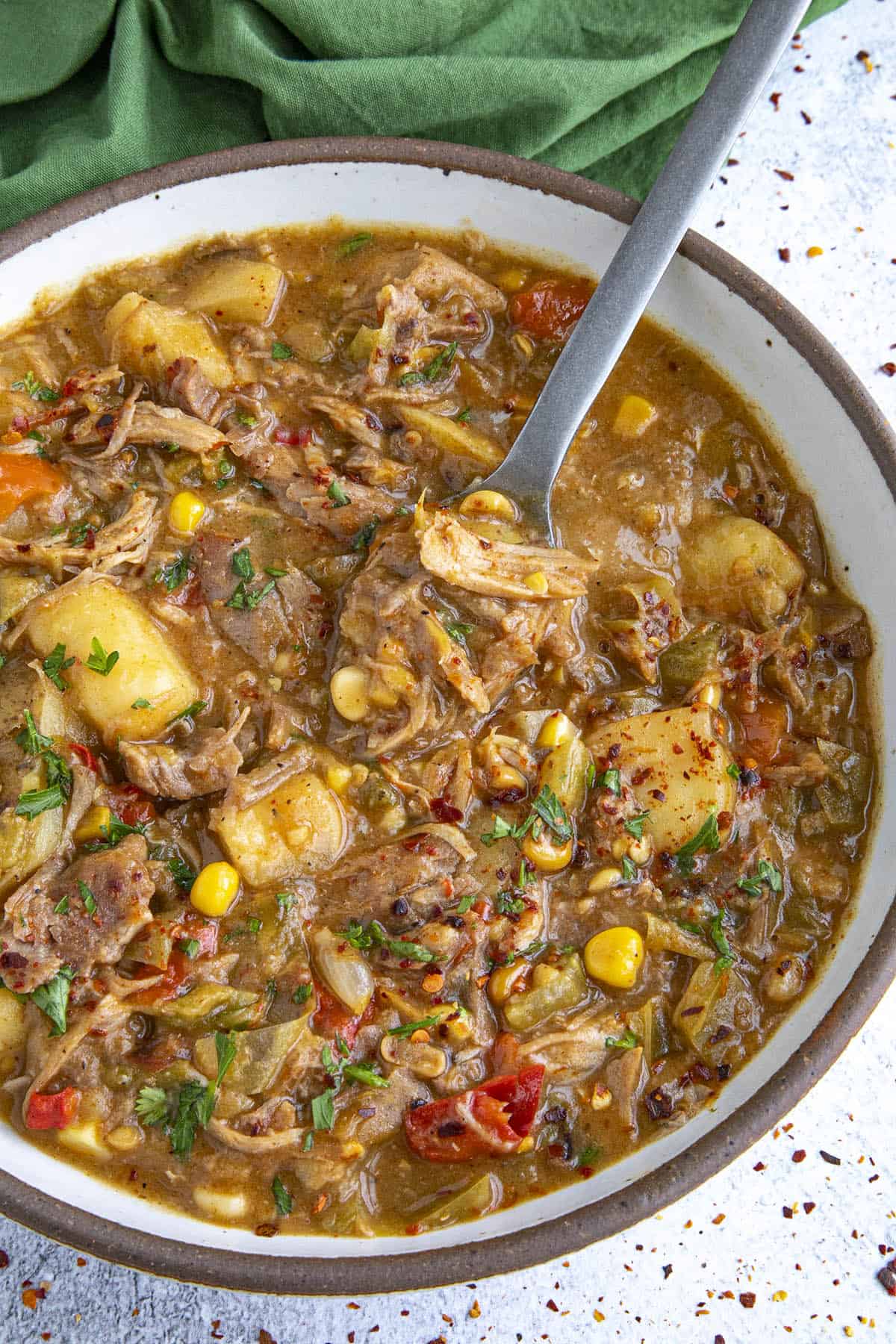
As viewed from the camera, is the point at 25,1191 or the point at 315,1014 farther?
the point at 315,1014

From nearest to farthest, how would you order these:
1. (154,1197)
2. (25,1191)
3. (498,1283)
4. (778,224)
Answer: (25,1191), (154,1197), (498,1283), (778,224)

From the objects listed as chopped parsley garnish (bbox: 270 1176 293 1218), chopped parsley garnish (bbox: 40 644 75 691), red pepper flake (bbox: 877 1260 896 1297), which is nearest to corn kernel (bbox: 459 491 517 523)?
chopped parsley garnish (bbox: 40 644 75 691)

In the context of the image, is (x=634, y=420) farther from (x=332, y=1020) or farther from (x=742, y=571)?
(x=332, y=1020)

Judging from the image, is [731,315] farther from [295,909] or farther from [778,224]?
[295,909]

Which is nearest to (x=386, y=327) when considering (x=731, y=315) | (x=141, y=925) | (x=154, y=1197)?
(x=731, y=315)

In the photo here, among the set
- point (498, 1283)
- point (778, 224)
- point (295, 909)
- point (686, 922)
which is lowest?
point (498, 1283)

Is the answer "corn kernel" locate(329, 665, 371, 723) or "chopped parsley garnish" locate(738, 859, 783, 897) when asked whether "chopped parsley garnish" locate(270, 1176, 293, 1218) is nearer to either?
"corn kernel" locate(329, 665, 371, 723)

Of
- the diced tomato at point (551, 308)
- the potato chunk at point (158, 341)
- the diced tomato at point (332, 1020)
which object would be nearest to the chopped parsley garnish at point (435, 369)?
the diced tomato at point (551, 308)
